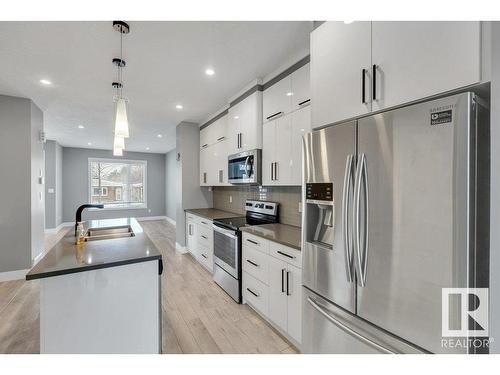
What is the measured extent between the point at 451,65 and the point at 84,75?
3.46m

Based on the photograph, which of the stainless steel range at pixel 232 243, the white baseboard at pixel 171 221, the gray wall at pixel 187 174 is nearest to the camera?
the stainless steel range at pixel 232 243

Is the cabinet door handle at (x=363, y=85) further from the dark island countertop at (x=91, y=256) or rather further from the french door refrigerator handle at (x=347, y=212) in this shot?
the dark island countertop at (x=91, y=256)

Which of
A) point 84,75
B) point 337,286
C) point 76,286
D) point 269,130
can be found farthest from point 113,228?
point 337,286

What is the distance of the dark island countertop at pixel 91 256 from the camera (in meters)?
1.31

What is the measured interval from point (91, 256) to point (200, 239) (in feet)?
8.19

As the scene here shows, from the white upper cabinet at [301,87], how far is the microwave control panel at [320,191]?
102 cm

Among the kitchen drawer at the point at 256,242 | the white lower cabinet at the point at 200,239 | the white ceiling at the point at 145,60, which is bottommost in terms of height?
the white lower cabinet at the point at 200,239

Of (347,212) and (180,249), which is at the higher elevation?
(347,212)

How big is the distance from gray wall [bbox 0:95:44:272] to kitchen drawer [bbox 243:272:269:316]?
11.6ft

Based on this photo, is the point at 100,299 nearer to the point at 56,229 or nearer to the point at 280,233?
the point at 280,233

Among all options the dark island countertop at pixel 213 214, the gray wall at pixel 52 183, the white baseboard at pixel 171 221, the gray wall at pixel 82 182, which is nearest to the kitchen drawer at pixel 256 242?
the dark island countertop at pixel 213 214

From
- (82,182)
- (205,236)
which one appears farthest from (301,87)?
(82,182)

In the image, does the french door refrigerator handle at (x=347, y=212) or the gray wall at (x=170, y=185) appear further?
the gray wall at (x=170, y=185)

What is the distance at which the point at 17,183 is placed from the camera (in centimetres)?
350
